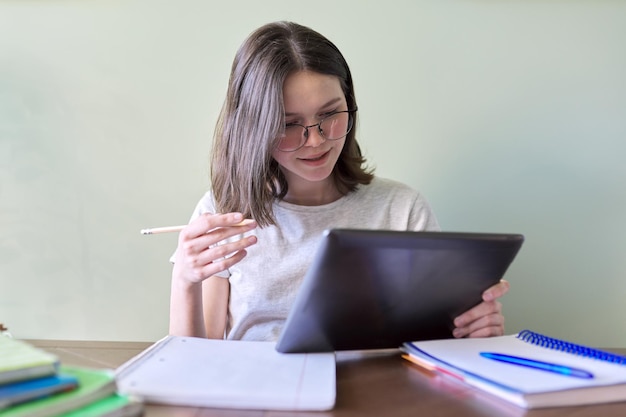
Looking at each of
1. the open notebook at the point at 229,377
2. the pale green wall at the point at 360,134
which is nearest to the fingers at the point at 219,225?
the open notebook at the point at 229,377

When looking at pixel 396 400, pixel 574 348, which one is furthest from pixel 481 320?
pixel 396 400

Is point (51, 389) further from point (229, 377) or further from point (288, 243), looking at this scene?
point (288, 243)

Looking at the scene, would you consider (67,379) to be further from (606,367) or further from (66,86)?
(66,86)

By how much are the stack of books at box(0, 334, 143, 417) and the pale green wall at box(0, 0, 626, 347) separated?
747mm

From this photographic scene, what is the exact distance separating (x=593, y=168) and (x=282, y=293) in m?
0.67

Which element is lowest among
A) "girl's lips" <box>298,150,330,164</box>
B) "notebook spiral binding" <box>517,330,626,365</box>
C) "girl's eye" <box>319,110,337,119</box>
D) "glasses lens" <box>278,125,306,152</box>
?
"notebook spiral binding" <box>517,330,626,365</box>

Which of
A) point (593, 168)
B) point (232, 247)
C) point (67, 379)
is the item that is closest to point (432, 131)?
point (593, 168)

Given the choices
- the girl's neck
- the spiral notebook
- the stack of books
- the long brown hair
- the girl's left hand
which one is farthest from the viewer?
the girl's neck

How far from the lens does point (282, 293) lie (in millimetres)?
966

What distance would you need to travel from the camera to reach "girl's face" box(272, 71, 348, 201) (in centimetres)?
89

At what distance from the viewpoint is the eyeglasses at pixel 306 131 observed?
897 mm

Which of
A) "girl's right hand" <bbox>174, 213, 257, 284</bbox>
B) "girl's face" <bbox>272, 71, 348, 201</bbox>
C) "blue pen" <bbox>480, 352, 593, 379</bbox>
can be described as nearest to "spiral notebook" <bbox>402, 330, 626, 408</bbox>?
"blue pen" <bbox>480, 352, 593, 379</bbox>

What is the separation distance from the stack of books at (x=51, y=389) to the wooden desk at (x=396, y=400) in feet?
0.07

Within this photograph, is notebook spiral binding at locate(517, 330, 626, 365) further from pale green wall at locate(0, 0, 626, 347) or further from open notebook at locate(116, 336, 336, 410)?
pale green wall at locate(0, 0, 626, 347)
